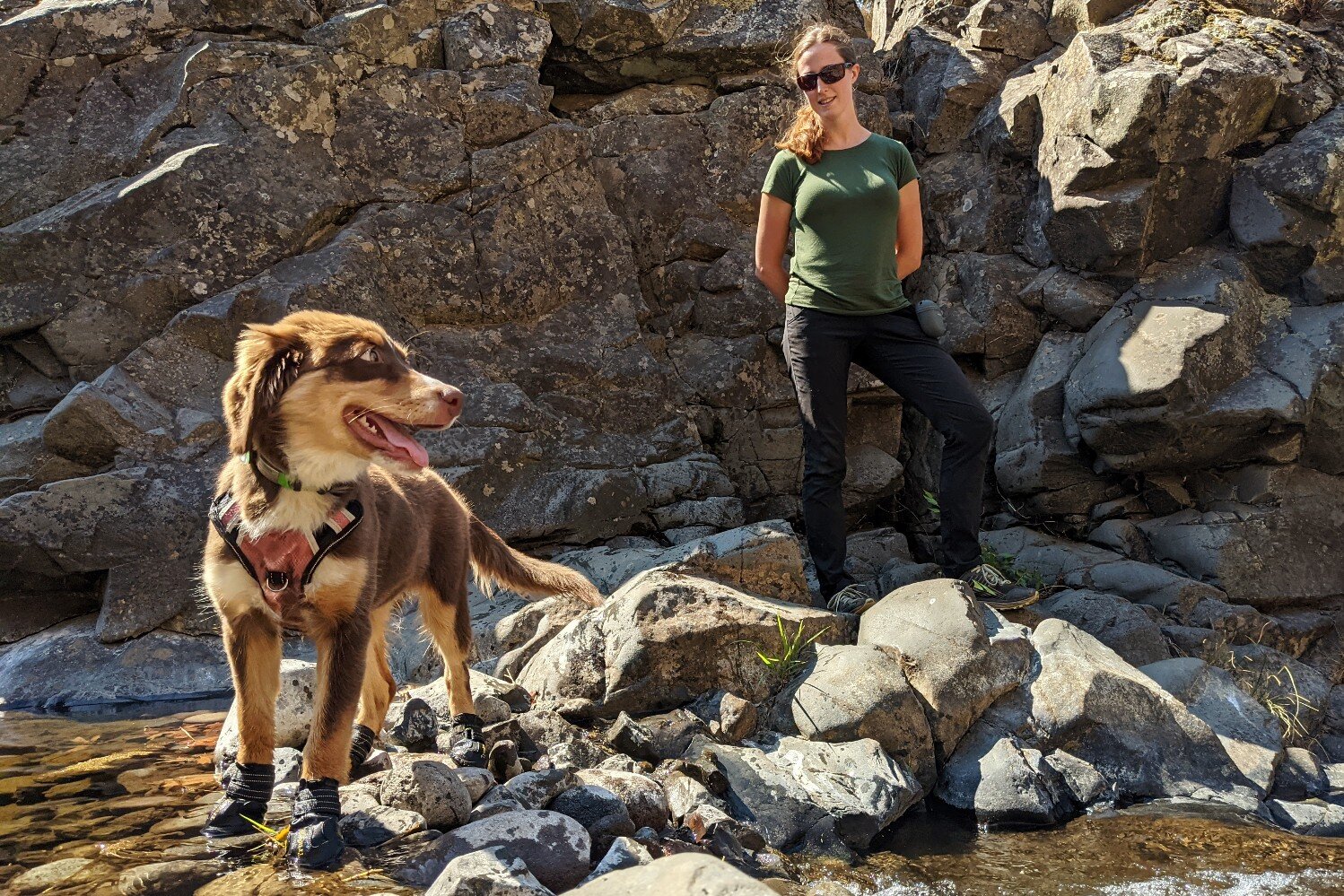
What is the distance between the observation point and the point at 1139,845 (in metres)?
4.00

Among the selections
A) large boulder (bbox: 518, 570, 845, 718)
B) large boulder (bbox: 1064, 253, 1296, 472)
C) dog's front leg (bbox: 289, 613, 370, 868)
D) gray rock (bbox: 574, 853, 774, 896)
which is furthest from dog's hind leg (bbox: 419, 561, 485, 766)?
large boulder (bbox: 1064, 253, 1296, 472)

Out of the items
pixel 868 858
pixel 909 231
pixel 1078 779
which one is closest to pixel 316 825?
pixel 868 858

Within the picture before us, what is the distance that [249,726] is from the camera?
3.78m

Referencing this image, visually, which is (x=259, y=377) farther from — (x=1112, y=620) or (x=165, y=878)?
(x=1112, y=620)

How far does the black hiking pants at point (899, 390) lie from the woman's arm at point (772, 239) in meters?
0.34

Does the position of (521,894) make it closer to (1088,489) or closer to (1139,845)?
(1139,845)

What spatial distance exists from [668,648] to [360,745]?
4.72ft

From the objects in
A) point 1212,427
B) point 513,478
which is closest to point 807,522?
point 513,478

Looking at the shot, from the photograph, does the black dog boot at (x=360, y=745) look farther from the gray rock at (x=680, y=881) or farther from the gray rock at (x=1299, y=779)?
the gray rock at (x=1299, y=779)

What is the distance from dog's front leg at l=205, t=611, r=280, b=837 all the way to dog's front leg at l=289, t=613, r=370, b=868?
22cm

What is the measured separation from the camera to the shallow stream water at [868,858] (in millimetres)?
3367

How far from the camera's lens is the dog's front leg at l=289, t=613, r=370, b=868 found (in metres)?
3.45

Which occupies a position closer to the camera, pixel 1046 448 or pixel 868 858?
pixel 868 858

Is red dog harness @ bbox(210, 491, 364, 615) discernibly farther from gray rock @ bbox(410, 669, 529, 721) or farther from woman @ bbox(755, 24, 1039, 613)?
woman @ bbox(755, 24, 1039, 613)
